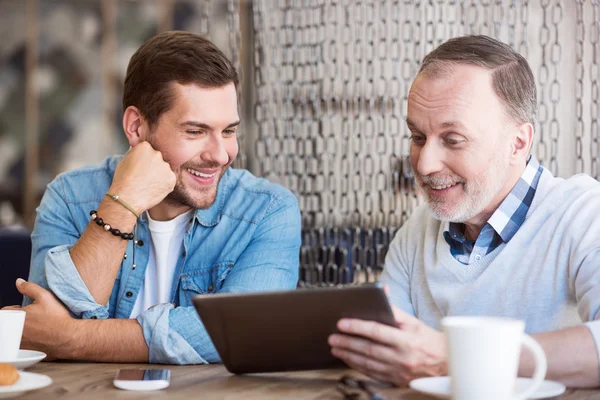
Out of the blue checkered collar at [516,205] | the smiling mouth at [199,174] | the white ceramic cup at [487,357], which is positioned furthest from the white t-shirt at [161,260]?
the white ceramic cup at [487,357]

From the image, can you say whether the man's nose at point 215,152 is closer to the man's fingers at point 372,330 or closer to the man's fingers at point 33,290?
the man's fingers at point 33,290

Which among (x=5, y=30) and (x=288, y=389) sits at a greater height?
(x=5, y=30)

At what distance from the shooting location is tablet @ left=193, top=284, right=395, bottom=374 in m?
1.16

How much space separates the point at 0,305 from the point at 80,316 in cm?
65

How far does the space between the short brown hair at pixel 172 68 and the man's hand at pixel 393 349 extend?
1023 millimetres

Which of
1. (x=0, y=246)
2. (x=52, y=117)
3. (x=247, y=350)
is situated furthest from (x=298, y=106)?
(x=52, y=117)

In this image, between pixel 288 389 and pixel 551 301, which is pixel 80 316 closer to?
pixel 288 389

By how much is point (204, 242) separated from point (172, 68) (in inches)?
18.8

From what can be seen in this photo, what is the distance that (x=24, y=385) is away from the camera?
3.80ft

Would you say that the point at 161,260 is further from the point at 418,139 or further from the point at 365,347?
the point at 365,347

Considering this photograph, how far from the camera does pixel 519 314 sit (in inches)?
64.7

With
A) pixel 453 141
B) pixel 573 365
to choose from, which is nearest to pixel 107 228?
pixel 453 141

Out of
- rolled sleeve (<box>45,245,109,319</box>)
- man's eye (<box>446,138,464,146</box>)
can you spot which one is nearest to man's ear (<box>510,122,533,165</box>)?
man's eye (<box>446,138,464,146</box>)

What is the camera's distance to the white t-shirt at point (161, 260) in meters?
2.03
